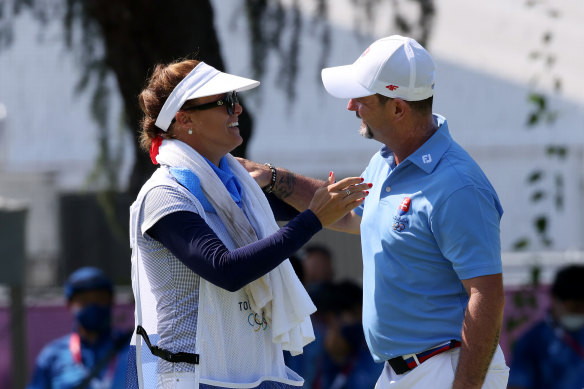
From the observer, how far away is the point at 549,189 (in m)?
6.97

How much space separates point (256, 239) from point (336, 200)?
30 centimetres

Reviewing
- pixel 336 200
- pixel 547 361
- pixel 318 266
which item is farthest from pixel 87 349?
pixel 336 200

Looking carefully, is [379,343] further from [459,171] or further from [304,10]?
[304,10]

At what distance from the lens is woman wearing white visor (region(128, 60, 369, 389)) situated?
2771 millimetres

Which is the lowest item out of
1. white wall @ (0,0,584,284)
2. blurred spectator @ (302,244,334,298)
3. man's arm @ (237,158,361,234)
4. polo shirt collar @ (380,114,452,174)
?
blurred spectator @ (302,244,334,298)

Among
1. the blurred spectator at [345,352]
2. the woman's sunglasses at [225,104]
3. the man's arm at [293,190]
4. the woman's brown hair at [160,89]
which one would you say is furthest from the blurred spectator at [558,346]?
the woman's brown hair at [160,89]

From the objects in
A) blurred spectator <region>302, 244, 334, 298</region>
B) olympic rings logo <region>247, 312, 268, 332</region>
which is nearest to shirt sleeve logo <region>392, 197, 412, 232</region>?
olympic rings logo <region>247, 312, 268, 332</region>

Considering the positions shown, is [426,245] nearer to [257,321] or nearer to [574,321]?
[257,321]

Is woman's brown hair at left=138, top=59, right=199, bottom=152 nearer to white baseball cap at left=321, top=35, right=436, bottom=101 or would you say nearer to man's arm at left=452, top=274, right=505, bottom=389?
white baseball cap at left=321, top=35, right=436, bottom=101

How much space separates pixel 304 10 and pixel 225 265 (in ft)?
12.9

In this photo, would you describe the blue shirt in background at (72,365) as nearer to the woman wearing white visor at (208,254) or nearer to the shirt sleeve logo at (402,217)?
the woman wearing white visor at (208,254)

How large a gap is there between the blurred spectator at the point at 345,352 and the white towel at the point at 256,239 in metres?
3.21

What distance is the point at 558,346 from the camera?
582cm

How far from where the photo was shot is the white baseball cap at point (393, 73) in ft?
9.82
